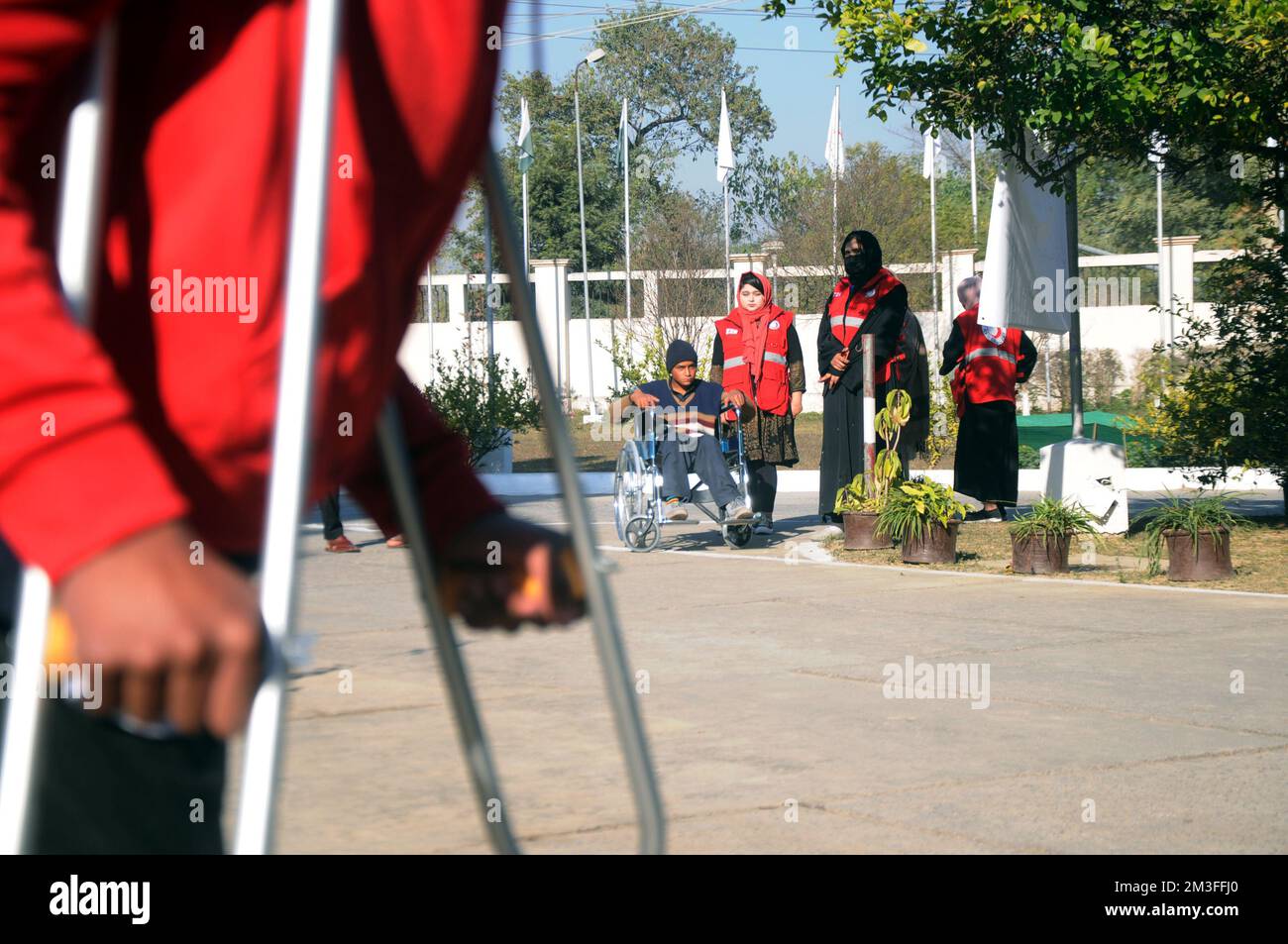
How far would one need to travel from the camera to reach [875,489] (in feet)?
40.2

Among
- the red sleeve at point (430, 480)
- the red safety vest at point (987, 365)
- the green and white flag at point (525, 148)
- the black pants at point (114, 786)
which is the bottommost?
the black pants at point (114, 786)

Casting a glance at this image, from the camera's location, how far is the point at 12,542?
112 centimetres

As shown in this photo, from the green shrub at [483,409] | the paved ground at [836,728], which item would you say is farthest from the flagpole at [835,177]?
the paved ground at [836,728]

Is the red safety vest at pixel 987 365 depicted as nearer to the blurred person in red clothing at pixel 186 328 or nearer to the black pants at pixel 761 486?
the black pants at pixel 761 486

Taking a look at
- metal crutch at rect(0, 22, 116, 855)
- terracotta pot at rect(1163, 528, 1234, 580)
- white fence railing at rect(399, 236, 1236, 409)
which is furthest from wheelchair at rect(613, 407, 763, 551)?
white fence railing at rect(399, 236, 1236, 409)

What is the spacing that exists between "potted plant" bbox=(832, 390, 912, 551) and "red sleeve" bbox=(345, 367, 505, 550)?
10.2 meters

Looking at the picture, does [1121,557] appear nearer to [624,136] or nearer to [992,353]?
[992,353]

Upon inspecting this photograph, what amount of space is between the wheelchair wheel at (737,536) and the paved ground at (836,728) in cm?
282

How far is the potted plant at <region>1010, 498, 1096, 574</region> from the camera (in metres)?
10.6

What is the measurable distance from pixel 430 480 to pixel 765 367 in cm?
1150

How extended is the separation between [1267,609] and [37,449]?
344 inches

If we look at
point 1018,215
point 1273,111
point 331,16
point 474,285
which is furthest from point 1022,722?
point 474,285

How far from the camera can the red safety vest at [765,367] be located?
13320 millimetres

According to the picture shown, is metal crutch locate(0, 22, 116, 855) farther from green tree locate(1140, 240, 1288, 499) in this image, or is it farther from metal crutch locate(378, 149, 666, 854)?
green tree locate(1140, 240, 1288, 499)
